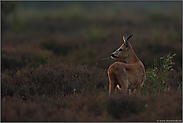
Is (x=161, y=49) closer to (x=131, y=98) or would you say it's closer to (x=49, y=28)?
(x=131, y=98)

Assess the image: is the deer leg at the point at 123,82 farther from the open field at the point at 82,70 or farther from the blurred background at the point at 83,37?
the blurred background at the point at 83,37

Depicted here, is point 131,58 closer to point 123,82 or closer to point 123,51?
point 123,51

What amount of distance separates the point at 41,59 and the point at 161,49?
7.02m

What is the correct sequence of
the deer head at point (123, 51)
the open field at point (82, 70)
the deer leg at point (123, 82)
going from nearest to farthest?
the open field at point (82, 70) → the deer leg at point (123, 82) → the deer head at point (123, 51)

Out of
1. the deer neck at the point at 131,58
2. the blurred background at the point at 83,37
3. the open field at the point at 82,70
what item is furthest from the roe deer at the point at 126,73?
the blurred background at the point at 83,37

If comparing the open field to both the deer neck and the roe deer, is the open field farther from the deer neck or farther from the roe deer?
the deer neck

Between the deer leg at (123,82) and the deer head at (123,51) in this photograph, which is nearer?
the deer leg at (123,82)

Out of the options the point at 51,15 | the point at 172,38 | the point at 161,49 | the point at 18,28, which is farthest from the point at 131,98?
the point at 51,15

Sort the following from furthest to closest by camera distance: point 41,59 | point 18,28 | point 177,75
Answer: point 18,28, point 41,59, point 177,75

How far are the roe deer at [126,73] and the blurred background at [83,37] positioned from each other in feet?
14.6

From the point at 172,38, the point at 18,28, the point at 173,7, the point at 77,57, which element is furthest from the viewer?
the point at 173,7

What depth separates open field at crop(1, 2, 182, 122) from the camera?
479 centimetres

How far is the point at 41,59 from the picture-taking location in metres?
11.3

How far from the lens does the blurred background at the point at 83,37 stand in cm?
1145
